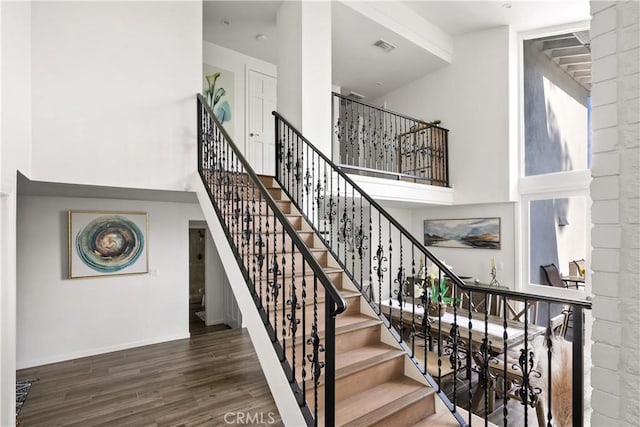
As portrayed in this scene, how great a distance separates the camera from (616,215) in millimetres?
1259

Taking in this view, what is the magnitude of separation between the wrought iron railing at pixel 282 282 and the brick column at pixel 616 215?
106 centimetres

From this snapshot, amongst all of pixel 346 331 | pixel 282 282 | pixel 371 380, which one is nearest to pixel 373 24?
pixel 282 282

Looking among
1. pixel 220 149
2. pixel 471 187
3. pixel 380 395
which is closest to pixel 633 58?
pixel 380 395

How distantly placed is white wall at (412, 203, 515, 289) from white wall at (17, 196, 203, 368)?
4908 millimetres

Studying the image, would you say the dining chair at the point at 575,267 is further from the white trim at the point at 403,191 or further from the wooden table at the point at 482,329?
the wooden table at the point at 482,329

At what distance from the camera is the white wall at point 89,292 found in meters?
4.23

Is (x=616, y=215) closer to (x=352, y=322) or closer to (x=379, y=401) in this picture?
(x=379, y=401)

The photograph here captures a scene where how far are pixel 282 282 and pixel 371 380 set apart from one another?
98 centimetres

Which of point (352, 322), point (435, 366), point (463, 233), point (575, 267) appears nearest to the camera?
point (352, 322)

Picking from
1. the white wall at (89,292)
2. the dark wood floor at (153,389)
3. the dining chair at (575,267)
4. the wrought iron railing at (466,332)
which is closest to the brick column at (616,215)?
the wrought iron railing at (466,332)

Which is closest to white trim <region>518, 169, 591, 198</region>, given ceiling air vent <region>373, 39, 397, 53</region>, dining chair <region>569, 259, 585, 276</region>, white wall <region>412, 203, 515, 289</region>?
white wall <region>412, 203, 515, 289</region>

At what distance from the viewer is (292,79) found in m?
4.41

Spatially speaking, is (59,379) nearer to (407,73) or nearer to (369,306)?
(369,306)

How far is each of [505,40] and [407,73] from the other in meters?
1.84
